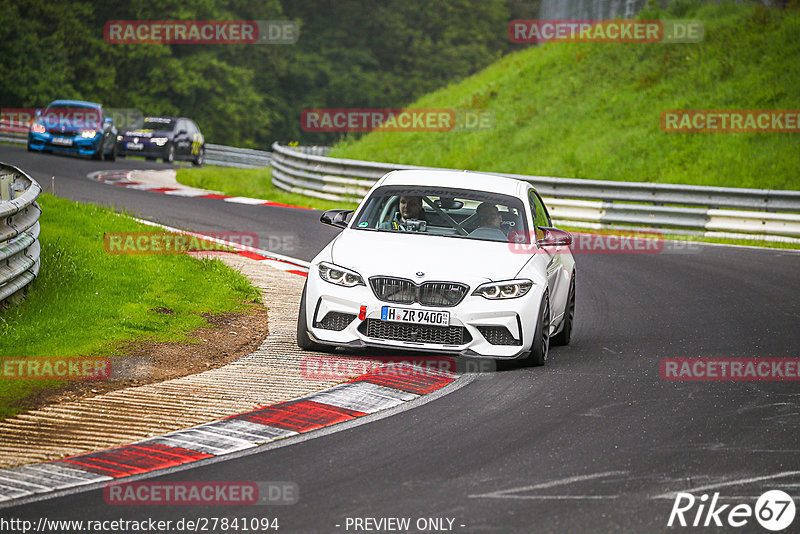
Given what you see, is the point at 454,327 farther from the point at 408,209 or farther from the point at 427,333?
the point at 408,209

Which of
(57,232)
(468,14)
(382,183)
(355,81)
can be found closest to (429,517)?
(382,183)

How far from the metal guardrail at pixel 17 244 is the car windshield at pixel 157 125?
2626 centimetres

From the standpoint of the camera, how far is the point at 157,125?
37125mm

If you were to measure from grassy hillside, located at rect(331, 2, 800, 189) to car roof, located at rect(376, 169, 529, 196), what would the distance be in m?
16.0

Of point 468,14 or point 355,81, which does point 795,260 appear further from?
point 468,14

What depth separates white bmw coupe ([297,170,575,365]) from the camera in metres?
8.76

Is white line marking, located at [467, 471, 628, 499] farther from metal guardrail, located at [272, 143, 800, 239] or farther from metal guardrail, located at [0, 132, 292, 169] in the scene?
metal guardrail, located at [0, 132, 292, 169]

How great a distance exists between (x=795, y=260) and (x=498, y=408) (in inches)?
466

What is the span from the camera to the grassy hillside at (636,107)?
26.8m

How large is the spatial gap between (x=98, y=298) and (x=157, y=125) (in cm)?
2757

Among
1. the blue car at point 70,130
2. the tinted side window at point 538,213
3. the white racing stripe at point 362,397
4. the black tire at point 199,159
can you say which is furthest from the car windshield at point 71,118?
the white racing stripe at point 362,397
